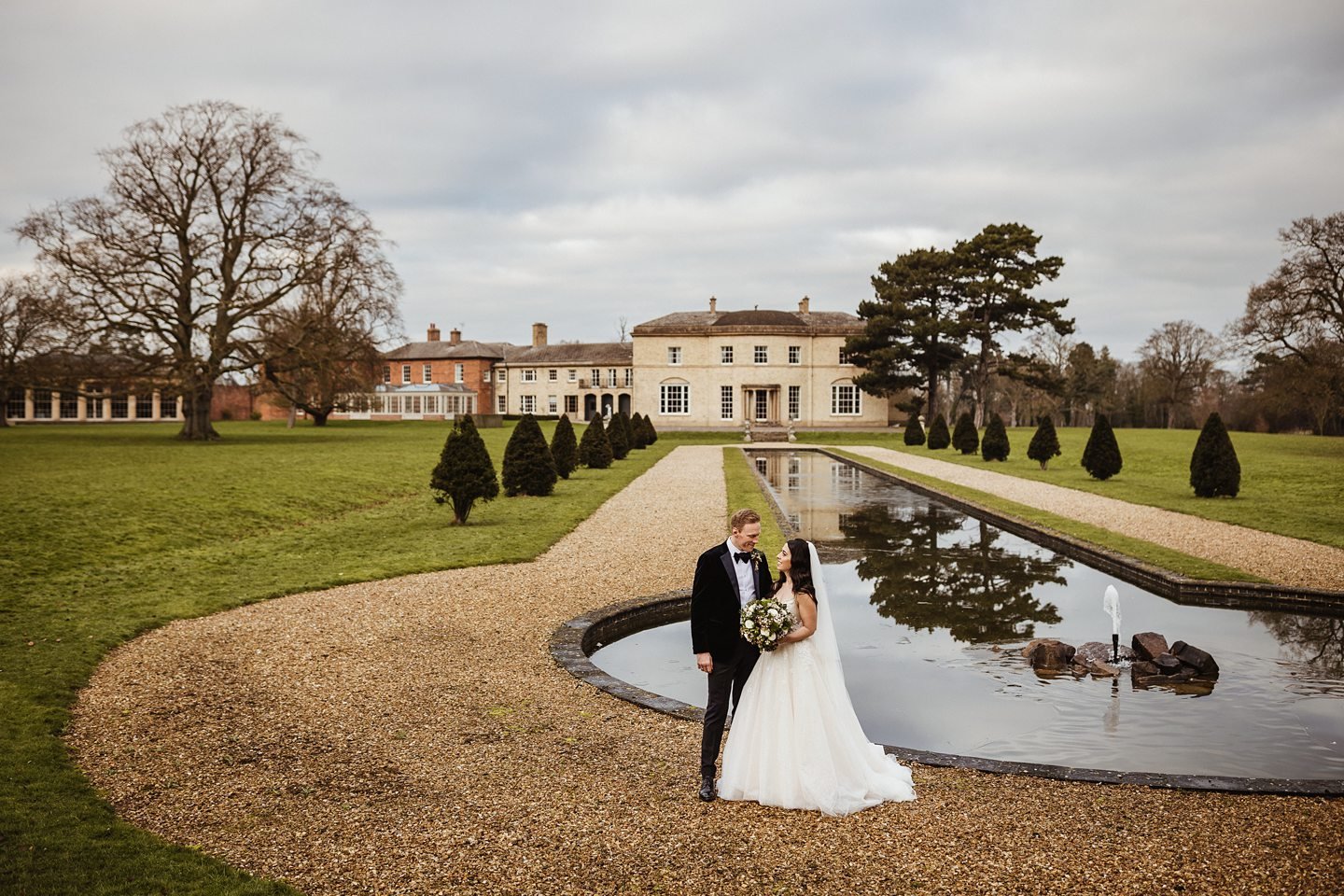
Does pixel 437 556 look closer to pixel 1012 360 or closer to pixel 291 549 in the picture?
pixel 291 549

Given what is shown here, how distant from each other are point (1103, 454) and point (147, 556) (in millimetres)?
19818

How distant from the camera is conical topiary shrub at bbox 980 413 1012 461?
1145 inches

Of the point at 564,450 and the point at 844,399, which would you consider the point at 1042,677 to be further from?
the point at 844,399

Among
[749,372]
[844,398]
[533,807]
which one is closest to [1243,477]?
[533,807]

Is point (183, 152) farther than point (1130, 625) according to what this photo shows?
Yes

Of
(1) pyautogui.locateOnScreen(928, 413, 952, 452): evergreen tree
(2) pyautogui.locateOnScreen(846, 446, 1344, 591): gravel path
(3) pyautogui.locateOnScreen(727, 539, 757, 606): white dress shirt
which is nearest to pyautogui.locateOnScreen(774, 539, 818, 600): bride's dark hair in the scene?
(3) pyautogui.locateOnScreen(727, 539, 757, 606): white dress shirt

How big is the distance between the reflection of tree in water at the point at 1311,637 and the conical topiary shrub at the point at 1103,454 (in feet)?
43.8

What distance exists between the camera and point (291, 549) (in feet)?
39.6

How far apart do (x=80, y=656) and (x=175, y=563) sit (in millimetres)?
4357

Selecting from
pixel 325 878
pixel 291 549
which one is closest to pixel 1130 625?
pixel 325 878

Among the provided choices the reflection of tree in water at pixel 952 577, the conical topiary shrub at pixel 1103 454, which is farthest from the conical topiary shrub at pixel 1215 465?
the reflection of tree in water at pixel 952 577

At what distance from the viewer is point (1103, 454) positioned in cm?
2144

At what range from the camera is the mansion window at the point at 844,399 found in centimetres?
5059

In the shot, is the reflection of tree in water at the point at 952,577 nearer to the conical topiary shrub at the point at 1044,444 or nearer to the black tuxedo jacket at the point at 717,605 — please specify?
the black tuxedo jacket at the point at 717,605
